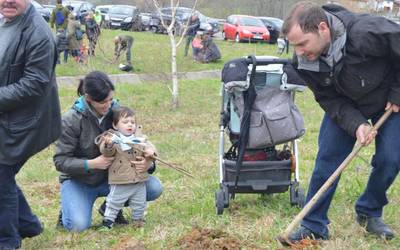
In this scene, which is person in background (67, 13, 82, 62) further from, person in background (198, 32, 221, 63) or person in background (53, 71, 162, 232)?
person in background (53, 71, 162, 232)

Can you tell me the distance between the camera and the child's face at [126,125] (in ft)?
14.6

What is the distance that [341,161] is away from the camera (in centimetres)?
398

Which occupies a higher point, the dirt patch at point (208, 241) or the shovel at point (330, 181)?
the shovel at point (330, 181)

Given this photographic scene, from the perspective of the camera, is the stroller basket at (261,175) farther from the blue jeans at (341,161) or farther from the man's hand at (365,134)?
the man's hand at (365,134)

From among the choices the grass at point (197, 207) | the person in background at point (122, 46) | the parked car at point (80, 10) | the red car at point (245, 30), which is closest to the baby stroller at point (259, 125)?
the grass at point (197, 207)

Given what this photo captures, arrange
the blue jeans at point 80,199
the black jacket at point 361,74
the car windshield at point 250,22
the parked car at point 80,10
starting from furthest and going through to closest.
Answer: the car windshield at point 250,22, the parked car at point 80,10, the blue jeans at point 80,199, the black jacket at point 361,74

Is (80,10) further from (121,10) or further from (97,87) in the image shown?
(97,87)

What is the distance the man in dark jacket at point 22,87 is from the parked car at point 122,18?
23.2 metres

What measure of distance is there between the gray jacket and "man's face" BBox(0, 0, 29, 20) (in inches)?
35.7

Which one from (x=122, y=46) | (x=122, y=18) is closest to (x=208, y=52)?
(x=122, y=46)

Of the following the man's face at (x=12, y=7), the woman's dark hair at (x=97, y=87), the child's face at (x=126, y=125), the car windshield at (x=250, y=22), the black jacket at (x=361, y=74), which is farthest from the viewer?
the car windshield at (x=250, y=22)

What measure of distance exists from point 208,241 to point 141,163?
3.06 feet

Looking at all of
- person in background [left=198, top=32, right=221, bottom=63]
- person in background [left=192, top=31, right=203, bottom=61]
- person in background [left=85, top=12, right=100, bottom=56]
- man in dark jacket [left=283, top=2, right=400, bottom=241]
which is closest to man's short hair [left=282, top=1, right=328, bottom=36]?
man in dark jacket [left=283, top=2, right=400, bottom=241]

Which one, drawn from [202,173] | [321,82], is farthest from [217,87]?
[321,82]
